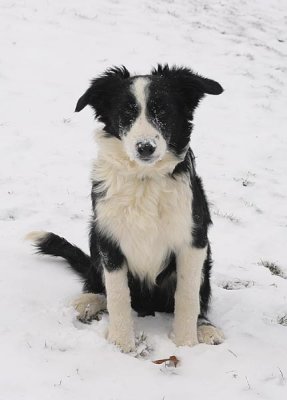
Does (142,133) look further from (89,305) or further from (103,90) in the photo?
(89,305)

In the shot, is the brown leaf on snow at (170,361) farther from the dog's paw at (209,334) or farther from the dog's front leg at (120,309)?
the dog's paw at (209,334)

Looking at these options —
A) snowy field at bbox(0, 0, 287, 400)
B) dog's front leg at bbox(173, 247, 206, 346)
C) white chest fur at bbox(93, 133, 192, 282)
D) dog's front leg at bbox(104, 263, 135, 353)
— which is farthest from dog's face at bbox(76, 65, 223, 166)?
snowy field at bbox(0, 0, 287, 400)

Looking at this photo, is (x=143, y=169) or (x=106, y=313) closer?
(x=143, y=169)

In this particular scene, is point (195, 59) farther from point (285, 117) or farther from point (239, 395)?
point (239, 395)

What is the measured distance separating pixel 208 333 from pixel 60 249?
A: 1501 mm

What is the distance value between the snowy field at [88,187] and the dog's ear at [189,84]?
5.40 feet

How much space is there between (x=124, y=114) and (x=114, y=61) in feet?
25.4

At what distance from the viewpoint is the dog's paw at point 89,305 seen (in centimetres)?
387

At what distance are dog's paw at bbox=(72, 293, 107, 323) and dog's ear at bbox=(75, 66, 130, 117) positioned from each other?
1.38 m

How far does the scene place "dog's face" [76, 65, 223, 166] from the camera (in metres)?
3.21

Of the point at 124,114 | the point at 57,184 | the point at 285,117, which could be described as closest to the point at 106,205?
the point at 124,114

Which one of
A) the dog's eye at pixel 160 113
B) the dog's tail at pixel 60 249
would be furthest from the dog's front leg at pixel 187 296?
the dog's tail at pixel 60 249

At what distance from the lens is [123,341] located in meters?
3.53

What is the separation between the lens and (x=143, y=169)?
3408mm
